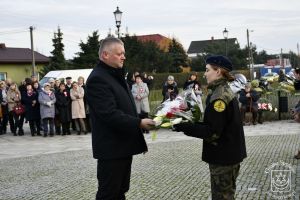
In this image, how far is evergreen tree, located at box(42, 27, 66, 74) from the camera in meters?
48.7

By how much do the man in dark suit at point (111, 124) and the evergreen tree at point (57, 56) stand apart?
4422 cm

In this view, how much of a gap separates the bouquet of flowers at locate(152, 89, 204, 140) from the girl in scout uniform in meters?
0.11

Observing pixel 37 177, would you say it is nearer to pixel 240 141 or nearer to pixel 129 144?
pixel 129 144

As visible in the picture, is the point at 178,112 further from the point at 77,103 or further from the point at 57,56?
the point at 57,56

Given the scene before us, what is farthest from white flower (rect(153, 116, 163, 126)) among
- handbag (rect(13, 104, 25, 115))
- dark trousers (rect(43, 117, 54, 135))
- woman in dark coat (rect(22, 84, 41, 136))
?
handbag (rect(13, 104, 25, 115))

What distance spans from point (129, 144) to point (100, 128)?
315mm

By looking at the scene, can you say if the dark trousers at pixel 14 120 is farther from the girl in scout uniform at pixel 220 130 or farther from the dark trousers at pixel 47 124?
the girl in scout uniform at pixel 220 130

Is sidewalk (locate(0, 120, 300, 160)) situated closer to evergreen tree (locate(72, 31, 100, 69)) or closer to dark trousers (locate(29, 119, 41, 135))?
dark trousers (locate(29, 119, 41, 135))

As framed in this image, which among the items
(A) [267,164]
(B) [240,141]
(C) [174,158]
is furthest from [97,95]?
(C) [174,158]

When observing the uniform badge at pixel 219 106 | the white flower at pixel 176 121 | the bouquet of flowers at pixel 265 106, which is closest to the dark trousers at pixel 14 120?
the bouquet of flowers at pixel 265 106

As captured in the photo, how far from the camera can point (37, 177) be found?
29.6ft

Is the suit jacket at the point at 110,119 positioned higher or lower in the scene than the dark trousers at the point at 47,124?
higher

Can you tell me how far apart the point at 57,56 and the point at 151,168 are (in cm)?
4320

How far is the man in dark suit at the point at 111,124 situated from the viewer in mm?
4441
